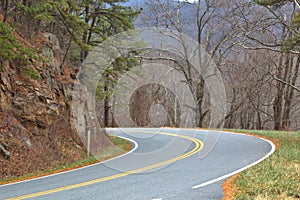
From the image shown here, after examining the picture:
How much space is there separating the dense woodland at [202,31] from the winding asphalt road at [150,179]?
4.87 meters

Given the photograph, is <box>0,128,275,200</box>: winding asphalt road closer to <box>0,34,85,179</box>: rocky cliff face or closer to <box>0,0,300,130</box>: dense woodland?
<box>0,34,85,179</box>: rocky cliff face

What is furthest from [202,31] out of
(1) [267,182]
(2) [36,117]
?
(1) [267,182]

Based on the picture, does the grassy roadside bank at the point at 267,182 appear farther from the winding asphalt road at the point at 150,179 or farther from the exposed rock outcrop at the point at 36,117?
the exposed rock outcrop at the point at 36,117

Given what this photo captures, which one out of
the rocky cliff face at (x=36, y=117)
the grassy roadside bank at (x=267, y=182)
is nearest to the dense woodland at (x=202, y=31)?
the rocky cliff face at (x=36, y=117)

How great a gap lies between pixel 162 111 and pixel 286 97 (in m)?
18.9

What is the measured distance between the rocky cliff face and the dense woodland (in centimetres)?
88

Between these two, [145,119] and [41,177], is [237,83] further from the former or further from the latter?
[41,177]

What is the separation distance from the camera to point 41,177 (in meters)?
9.71

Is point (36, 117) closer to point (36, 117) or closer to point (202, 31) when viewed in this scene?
point (36, 117)

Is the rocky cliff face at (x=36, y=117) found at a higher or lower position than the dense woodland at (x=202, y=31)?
lower

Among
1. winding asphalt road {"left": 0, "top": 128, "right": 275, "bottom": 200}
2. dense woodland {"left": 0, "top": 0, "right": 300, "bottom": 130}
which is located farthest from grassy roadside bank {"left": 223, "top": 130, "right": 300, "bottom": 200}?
dense woodland {"left": 0, "top": 0, "right": 300, "bottom": 130}

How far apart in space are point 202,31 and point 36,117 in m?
21.8

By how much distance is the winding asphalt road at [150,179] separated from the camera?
7000 mm

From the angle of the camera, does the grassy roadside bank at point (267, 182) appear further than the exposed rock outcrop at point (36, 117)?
No
